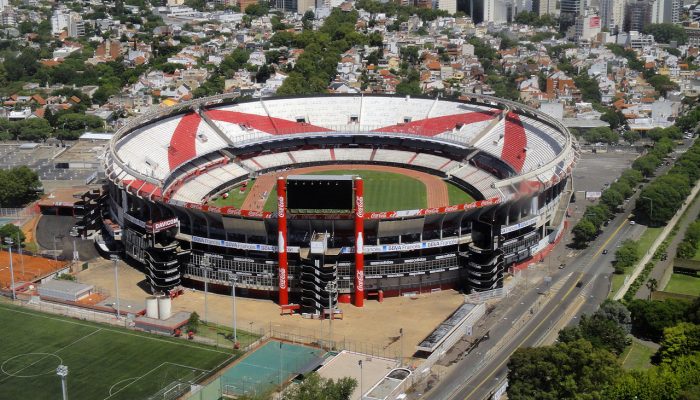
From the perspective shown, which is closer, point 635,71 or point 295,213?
point 295,213

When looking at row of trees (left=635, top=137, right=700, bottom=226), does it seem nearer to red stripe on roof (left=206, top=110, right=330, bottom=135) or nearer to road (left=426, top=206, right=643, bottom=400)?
road (left=426, top=206, right=643, bottom=400)

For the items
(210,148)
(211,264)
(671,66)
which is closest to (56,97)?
(210,148)

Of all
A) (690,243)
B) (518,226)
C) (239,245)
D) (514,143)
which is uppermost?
(514,143)

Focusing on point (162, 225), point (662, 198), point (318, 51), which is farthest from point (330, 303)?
point (318, 51)

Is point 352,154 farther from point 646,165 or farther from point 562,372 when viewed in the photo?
point 562,372

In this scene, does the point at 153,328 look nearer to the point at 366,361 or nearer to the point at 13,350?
the point at 13,350

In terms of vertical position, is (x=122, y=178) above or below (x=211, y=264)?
above
